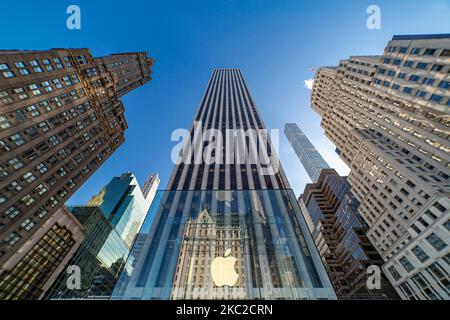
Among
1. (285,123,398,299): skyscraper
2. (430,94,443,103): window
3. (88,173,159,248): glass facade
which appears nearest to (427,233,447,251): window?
(285,123,398,299): skyscraper

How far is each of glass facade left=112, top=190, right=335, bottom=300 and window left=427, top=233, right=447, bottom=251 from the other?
3949 cm

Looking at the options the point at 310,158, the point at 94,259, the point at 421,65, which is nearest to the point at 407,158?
the point at 421,65

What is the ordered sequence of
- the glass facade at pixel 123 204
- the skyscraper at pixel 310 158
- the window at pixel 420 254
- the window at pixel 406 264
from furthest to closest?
the skyscraper at pixel 310 158
the glass facade at pixel 123 204
the window at pixel 406 264
the window at pixel 420 254

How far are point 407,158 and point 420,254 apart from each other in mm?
22077

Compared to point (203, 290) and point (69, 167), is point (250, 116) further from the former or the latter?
point (203, 290)

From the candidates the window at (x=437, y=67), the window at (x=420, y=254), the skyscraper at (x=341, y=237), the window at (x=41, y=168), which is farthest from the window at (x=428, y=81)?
the window at (x=41, y=168)

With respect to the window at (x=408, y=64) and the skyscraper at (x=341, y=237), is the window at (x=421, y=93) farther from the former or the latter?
the skyscraper at (x=341, y=237)

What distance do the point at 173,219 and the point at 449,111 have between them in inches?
2201

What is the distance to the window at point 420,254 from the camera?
127 feet

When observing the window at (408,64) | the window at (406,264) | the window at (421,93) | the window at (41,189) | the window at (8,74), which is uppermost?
the window at (408,64)

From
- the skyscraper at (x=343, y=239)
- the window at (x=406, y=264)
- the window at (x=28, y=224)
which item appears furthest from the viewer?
the skyscraper at (x=343, y=239)
